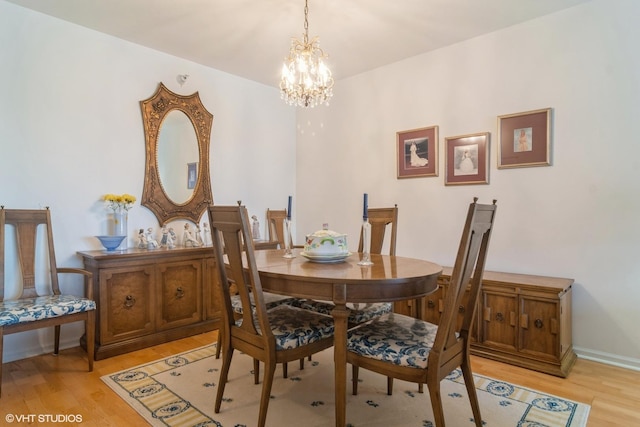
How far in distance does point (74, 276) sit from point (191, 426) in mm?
1900

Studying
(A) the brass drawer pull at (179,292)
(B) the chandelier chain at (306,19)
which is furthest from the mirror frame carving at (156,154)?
(B) the chandelier chain at (306,19)

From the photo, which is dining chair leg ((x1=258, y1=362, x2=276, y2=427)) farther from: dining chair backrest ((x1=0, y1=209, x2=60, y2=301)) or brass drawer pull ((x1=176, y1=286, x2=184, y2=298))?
dining chair backrest ((x1=0, y1=209, x2=60, y2=301))

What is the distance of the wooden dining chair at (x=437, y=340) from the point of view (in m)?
1.52

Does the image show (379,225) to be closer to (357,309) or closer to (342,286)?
(357,309)

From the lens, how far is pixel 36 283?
9.28 feet

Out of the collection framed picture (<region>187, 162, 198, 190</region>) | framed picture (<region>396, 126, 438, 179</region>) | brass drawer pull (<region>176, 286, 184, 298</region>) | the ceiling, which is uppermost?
the ceiling

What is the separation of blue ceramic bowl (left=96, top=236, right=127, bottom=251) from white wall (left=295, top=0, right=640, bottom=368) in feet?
8.49

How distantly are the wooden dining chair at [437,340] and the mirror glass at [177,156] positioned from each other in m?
2.55

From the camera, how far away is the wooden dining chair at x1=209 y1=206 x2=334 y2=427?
1.73 meters

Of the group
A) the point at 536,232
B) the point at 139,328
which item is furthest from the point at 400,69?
the point at 139,328

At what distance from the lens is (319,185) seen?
4570 mm

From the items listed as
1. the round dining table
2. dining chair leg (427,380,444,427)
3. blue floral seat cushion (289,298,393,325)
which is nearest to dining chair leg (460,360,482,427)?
dining chair leg (427,380,444,427)

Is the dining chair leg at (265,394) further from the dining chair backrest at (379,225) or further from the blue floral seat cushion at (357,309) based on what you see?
the dining chair backrest at (379,225)

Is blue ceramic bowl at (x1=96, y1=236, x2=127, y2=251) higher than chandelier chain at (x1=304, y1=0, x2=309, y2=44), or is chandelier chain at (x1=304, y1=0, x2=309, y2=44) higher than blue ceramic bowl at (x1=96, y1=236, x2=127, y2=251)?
chandelier chain at (x1=304, y1=0, x2=309, y2=44)
